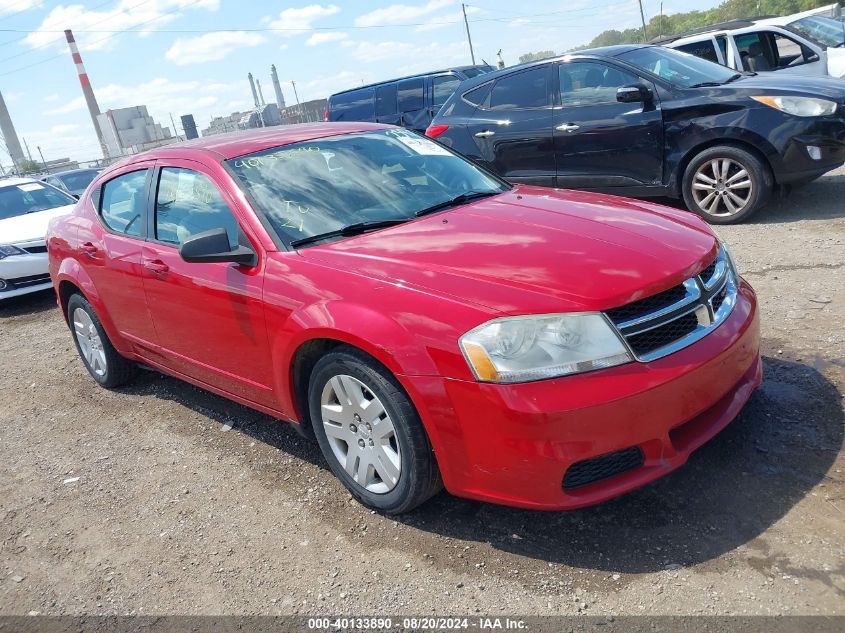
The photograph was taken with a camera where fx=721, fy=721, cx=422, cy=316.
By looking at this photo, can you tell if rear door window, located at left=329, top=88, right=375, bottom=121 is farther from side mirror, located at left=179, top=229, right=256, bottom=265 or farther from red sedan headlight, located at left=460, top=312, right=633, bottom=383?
red sedan headlight, located at left=460, top=312, right=633, bottom=383

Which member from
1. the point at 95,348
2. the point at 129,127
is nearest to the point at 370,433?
the point at 95,348

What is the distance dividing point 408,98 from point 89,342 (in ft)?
35.9

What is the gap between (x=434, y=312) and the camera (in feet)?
8.61

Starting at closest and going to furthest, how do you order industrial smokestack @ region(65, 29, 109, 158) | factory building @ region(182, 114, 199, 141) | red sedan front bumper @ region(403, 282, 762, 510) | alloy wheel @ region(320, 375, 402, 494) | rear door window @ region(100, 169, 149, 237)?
red sedan front bumper @ region(403, 282, 762, 510) → alloy wheel @ region(320, 375, 402, 494) → rear door window @ region(100, 169, 149, 237) → factory building @ region(182, 114, 199, 141) → industrial smokestack @ region(65, 29, 109, 158)

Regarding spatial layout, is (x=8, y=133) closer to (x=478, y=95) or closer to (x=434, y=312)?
(x=478, y=95)

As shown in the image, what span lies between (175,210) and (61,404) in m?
2.10

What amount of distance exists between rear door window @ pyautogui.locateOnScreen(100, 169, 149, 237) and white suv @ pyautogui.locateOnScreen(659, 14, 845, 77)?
30.5ft

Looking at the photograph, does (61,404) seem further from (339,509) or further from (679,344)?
(679,344)

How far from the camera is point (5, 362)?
643 centimetres

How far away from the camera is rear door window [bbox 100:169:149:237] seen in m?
4.20

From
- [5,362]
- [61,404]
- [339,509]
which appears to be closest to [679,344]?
[339,509]

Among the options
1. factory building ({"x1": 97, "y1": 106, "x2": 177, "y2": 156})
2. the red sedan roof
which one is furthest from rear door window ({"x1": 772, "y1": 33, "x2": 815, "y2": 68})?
factory building ({"x1": 97, "y1": 106, "x2": 177, "y2": 156})

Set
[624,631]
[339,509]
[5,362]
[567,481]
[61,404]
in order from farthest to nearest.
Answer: [5,362], [61,404], [339,509], [567,481], [624,631]

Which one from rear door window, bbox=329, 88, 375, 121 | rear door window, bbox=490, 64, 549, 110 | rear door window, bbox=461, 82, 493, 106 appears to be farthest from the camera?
rear door window, bbox=329, 88, 375, 121
